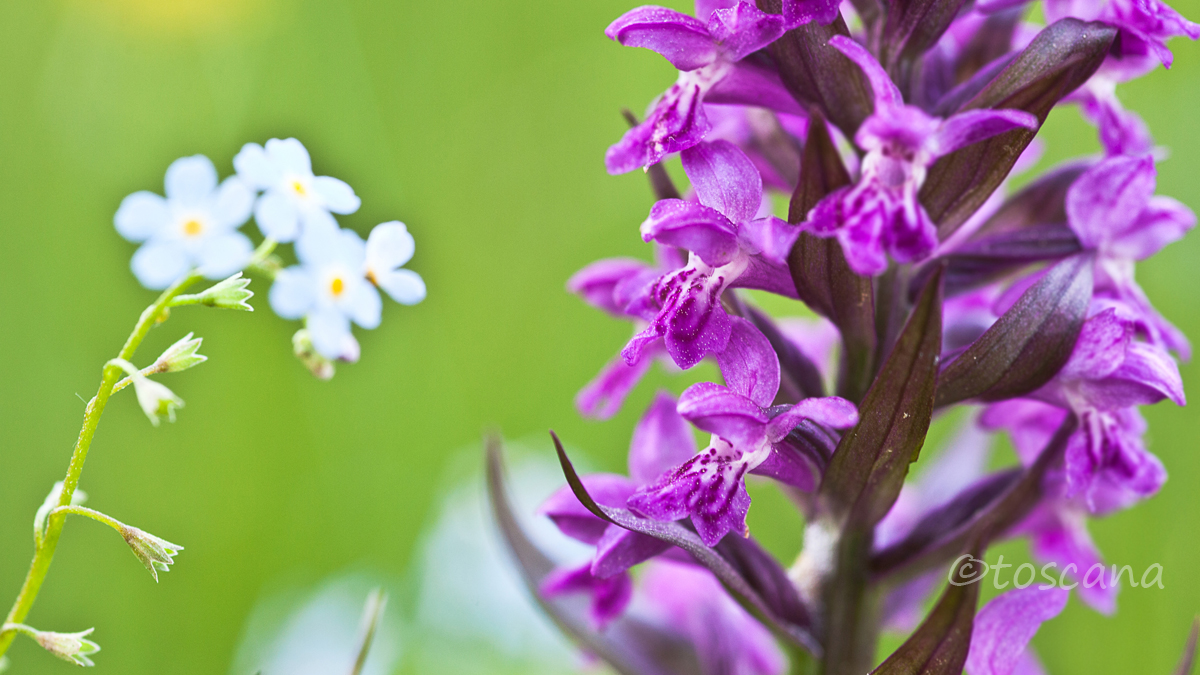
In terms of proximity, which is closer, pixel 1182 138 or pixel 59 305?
pixel 59 305

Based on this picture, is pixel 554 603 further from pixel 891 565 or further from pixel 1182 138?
pixel 1182 138

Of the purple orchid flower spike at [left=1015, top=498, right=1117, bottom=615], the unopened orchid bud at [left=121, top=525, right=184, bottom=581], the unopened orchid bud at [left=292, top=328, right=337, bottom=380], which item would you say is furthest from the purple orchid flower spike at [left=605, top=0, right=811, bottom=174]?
the purple orchid flower spike at [left=1015, top=498, right=1117, bottom=615]

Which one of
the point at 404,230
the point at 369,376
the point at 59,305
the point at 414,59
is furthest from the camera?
the point at 414,59

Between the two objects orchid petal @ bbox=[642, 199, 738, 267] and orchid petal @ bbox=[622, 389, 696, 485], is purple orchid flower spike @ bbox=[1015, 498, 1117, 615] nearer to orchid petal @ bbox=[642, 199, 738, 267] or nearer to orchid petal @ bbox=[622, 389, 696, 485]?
orchid petal @ bbox=[622, 389, 696, 485]

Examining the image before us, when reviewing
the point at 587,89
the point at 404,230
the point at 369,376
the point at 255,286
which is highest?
the point at 587,89

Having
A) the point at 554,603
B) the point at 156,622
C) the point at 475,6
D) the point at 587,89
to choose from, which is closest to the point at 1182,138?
the point at 587,89

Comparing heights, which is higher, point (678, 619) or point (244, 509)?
point (678, 619)

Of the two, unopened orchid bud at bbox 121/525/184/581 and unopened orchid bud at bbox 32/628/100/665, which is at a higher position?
unopened orchid bud at bbox 121/525/184/581

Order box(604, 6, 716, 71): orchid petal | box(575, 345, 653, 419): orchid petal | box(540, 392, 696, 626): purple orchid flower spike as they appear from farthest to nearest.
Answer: box(575, 345, 653, 419): orchid petal < box(540, 392, 696, 626): purple orchid flower spike < box(604, 6, 716, 71): orchid petal
